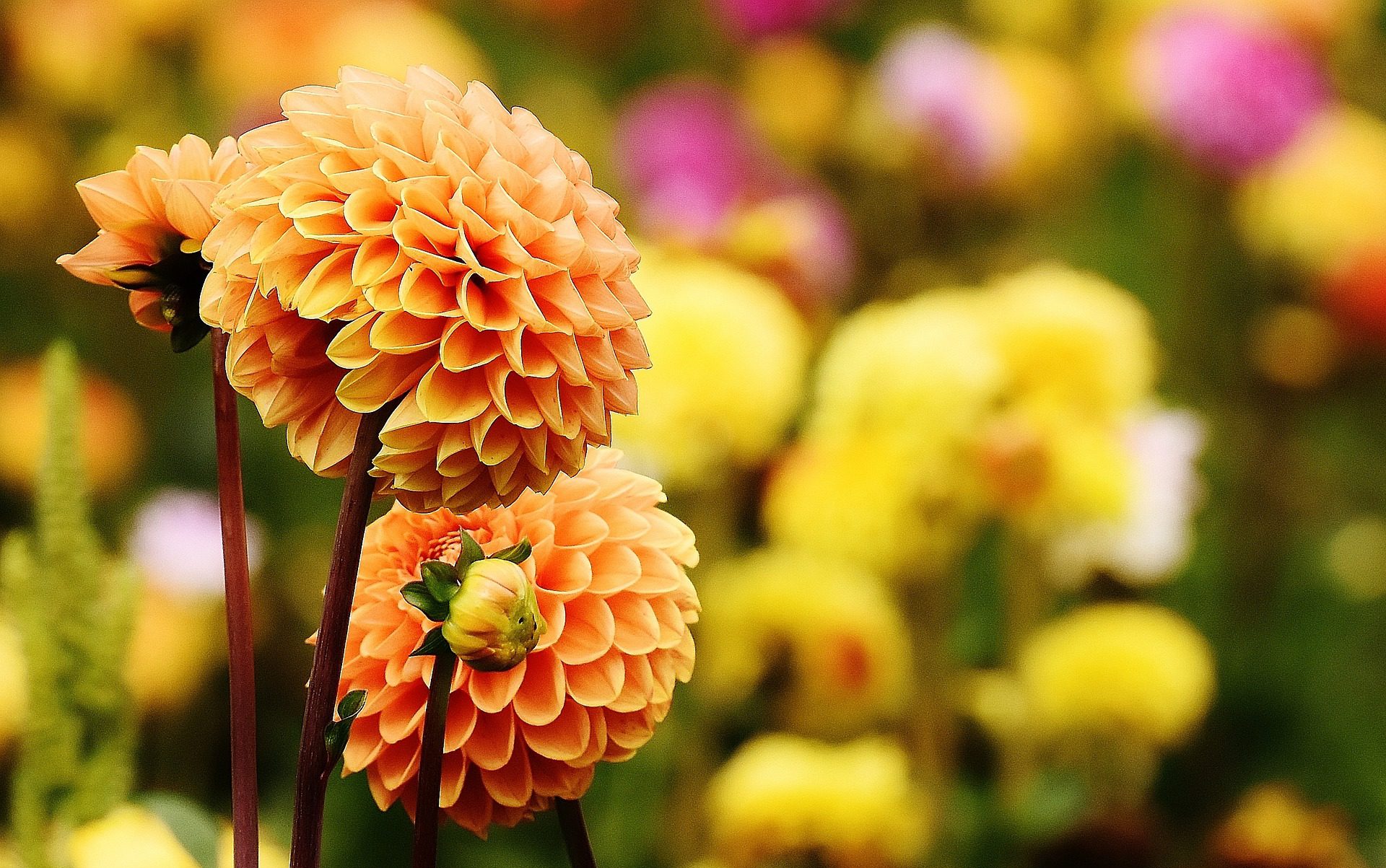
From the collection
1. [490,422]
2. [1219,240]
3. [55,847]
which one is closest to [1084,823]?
[55,847]

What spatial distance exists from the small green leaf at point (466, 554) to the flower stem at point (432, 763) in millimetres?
20

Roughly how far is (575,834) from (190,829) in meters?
0.20

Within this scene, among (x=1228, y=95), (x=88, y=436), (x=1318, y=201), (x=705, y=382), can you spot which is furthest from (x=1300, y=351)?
(x=88, y=436)

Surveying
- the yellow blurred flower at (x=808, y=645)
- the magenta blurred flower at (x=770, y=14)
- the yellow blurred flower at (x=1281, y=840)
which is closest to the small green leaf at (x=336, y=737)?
the yellow blurred flower at (x=808, y=645)

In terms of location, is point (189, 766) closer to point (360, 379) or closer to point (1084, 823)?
point (1084, 823)

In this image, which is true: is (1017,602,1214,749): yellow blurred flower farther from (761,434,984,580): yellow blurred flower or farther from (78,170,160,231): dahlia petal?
(78,170,160,231): dahlia petal

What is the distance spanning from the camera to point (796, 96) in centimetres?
206

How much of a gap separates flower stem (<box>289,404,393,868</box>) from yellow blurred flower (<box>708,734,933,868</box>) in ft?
1.84

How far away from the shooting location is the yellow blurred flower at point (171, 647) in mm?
1189

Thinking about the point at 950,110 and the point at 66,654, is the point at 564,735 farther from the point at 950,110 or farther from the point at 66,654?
the point at 950,110

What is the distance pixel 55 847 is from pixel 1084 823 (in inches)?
27.8

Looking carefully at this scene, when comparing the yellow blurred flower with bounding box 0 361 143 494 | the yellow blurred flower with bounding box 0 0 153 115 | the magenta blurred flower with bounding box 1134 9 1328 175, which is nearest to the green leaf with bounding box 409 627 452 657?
the yellow blurred flower with bounding box 0 361 143 494

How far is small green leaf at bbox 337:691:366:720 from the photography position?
0.31 meters

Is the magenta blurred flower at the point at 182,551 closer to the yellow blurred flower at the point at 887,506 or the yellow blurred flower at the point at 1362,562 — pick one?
the yellow blurred flower at the point at 887,506
